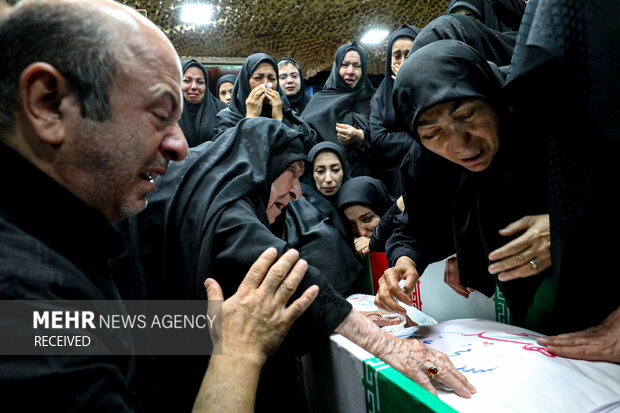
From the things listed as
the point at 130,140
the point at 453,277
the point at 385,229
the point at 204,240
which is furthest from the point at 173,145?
the point at 385,229

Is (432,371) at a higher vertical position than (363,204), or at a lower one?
lower

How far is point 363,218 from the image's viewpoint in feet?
9.53

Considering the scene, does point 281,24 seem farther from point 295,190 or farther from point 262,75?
point 295,190

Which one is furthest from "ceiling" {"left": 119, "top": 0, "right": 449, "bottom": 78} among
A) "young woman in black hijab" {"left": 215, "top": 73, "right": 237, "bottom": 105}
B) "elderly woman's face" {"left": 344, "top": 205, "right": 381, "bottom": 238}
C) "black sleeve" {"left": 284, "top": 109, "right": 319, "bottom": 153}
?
"elderly woman's face" {"left": 344, "top": 205, "right": 381, "bottom": 238}

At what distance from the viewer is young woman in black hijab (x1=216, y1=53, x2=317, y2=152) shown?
306 cm

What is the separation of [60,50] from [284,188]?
3.48 feet

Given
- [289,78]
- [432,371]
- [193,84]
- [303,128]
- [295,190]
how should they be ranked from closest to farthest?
[432,371] → [295,190] → [303,128] → [193,84] → [289,78]

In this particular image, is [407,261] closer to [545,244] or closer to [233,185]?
[545,244]

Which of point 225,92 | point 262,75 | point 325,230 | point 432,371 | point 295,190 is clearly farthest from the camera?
point 225,92

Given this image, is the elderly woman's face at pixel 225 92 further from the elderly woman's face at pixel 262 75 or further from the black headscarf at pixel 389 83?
the black headscarf at pixel 389 83

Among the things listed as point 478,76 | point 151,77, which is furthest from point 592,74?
point 151,77

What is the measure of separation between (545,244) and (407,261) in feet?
2.14

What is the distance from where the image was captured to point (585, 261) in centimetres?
98

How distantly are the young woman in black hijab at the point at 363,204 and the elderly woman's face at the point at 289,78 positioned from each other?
157 cm
